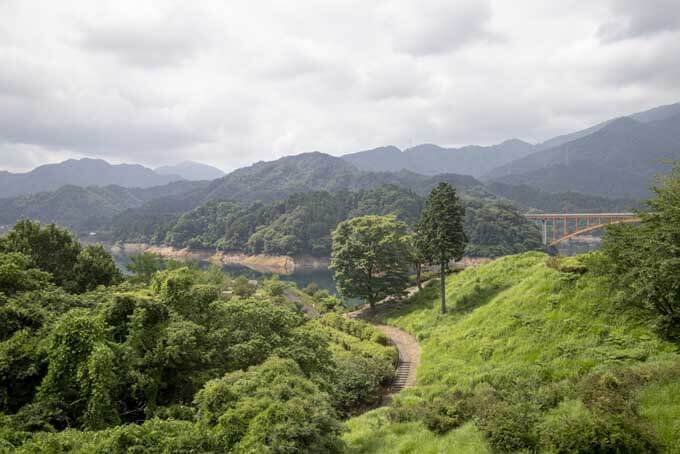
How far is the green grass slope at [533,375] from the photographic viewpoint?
12.3 meters

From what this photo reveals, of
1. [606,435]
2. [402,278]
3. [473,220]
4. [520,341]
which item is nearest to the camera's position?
[606,435]

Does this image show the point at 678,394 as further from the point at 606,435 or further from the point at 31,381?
the point at 31,381

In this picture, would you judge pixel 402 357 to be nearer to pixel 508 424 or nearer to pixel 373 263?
pixel 373 263

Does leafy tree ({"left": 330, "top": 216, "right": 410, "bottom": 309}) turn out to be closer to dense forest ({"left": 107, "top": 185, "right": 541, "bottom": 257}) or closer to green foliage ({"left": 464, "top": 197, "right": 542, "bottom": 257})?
dense forest ({"left": 107, "top": 185, "right": 541, "bottom": 257})

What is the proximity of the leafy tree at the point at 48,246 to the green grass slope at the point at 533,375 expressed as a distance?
26.2 meters

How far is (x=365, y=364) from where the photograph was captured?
2711 centimetres

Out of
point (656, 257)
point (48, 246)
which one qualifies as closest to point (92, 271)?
point (48, 246)

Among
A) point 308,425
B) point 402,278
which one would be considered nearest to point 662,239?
point 308,425

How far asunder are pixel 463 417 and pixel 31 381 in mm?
16112

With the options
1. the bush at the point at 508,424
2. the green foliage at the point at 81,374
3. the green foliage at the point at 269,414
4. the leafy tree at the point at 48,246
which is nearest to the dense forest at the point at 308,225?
the leafy tree at the point at 48,246

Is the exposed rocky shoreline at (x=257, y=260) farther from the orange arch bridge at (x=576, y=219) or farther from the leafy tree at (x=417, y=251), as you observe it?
the leafy tree at (x=417, y=251)

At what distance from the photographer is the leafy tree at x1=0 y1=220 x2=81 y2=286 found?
30688 millimetres

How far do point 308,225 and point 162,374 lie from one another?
13363 cm

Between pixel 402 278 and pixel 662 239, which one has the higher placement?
pixel 662 239
